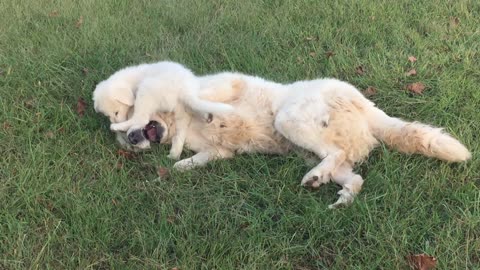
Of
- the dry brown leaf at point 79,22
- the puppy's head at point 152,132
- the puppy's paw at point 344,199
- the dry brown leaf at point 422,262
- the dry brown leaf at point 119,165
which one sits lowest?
the dry brown leaf at point 79,22

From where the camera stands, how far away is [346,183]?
393cm

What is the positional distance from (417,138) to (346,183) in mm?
668

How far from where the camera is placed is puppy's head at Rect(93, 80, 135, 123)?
4676 mm

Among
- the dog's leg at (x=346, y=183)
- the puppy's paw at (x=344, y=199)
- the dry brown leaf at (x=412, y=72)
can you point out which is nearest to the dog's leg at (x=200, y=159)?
the dog's leg at (x=346, y=183)

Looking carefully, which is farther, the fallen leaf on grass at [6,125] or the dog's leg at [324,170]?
the fallen leaf on grass at [6,125]

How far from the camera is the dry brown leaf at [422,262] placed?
9.96 feet

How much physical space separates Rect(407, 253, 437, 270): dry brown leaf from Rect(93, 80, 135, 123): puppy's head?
282cm

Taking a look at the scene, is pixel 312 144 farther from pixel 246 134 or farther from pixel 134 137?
pixel 134 137

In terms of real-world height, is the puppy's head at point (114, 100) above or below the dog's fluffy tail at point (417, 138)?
below

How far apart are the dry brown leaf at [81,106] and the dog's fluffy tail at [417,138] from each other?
2.83 meters

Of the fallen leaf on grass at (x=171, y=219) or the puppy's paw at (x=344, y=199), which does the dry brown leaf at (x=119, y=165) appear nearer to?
the fallen leaf on grass at (x=171, y=219)

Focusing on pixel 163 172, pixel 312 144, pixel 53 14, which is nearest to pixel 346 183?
pixel 312 144

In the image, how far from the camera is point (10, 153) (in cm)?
445

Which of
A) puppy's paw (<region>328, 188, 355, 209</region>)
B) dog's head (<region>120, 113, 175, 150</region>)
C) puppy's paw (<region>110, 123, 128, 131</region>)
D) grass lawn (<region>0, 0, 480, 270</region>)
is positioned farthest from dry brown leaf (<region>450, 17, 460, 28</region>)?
puppy's paw (<region>110, 123, 128, 131</region>)
